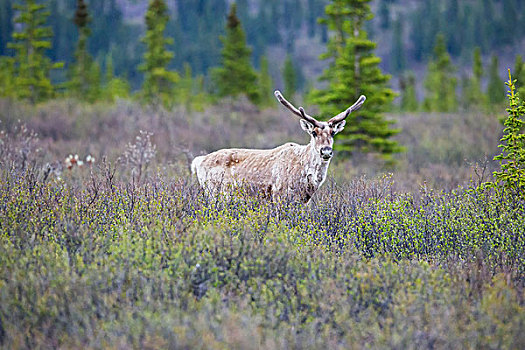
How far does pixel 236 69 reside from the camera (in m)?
29.8

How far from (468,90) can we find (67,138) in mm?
44450

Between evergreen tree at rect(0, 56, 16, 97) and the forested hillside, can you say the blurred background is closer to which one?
evergreen tree at rect(0, 56, 16, 97)

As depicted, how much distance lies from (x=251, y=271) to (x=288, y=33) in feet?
429

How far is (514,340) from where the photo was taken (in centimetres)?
371

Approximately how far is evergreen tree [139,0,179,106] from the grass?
68.1ft

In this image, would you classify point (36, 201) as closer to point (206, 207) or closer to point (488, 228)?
point (206, 207)

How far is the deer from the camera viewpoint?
23.4 ft

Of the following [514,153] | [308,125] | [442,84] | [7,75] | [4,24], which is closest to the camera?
[514,153]

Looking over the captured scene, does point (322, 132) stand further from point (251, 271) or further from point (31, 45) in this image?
point (31, 45)

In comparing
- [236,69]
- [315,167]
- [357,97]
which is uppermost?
[236,69]

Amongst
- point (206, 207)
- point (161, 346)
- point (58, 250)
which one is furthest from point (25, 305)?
point (206, 207)

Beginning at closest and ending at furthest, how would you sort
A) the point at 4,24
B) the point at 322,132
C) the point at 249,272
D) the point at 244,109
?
the point at 249,272 < the point at 322,132 < the point at 244,109 < the point at 4,24

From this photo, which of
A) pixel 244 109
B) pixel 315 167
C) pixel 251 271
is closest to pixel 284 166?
pixel 315 167

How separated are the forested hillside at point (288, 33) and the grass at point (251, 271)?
75906 millimetres
